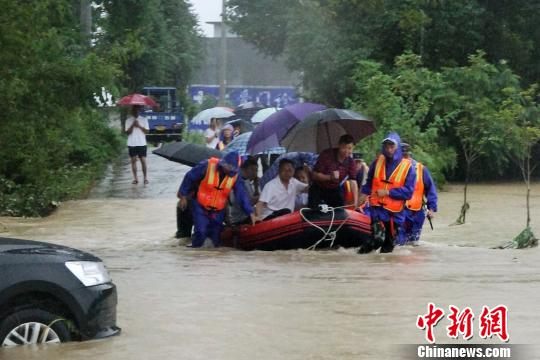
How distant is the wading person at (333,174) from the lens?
16.6 m

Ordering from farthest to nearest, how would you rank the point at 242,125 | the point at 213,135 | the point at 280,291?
the point at 213,135 < the point at 242,125 < the point at 280,291

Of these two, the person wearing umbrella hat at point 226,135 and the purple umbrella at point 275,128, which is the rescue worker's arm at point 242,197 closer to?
the purple umbrella at point 275,128

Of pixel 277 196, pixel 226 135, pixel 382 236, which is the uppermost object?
pixel 226 135

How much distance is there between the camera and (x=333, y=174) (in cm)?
1664

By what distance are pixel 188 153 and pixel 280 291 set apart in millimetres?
5598

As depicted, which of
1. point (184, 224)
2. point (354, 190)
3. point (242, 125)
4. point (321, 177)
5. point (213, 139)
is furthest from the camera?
point (213, 139)

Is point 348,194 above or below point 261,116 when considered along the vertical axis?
below

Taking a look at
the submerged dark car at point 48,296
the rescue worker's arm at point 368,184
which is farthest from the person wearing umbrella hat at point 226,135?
the submerged dark car at point 48,296

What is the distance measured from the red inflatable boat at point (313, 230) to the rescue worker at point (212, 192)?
34 centimetres

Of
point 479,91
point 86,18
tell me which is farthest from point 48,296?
point 86,18

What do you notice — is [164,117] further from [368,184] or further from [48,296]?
[48,296]

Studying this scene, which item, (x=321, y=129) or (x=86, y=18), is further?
(x=86, y=18)

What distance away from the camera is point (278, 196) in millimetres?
17000

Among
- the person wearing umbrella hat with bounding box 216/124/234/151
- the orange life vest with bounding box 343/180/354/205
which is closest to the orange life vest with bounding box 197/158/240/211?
the orange life vest with bounding box 343/180/354/205
